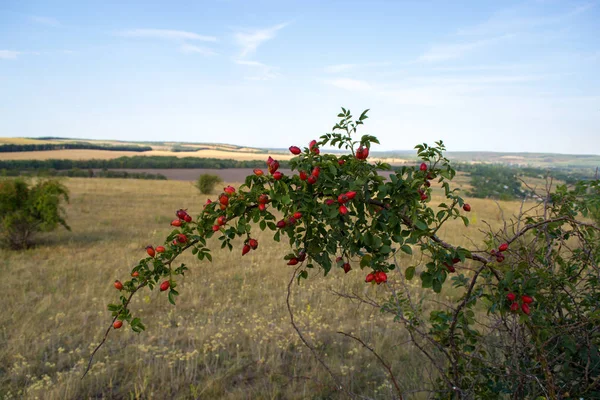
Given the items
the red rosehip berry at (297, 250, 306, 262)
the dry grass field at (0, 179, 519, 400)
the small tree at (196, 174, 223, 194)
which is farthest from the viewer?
the small tree at (196, 174, 223, 194)

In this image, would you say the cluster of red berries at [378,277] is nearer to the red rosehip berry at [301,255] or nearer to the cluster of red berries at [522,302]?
the red rosehip berry at [301,255]

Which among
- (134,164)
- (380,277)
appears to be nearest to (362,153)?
(380,277)

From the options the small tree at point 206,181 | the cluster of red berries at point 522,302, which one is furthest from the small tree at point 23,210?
the small tree at point 206,181

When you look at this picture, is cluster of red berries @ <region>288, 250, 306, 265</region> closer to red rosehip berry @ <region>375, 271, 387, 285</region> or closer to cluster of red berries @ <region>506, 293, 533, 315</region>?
red rosehip berry @ <region>375, 271, 387, 285</region>

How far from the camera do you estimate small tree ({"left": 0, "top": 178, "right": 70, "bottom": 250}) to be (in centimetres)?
938

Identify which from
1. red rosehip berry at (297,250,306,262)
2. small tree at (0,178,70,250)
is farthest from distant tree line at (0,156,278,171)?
red rosehip berry at (297,250,306,262)

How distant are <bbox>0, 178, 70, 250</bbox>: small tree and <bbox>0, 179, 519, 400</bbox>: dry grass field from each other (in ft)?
3.61

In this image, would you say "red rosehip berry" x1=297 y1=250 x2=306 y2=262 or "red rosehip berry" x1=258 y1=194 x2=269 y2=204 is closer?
"red rosehip berry" x1=258 y1=194 x2=269 y2=204

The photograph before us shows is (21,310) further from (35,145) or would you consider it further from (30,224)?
(35,145)

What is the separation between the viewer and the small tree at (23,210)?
30.8ft

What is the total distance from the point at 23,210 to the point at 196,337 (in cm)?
745

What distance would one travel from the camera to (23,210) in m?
9.57

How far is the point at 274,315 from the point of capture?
5594 mm

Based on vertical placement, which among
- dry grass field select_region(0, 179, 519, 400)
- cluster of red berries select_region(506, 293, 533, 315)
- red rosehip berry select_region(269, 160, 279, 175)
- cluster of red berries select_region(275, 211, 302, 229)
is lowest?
dry grass field select_region(0, 179, 519, 400)
